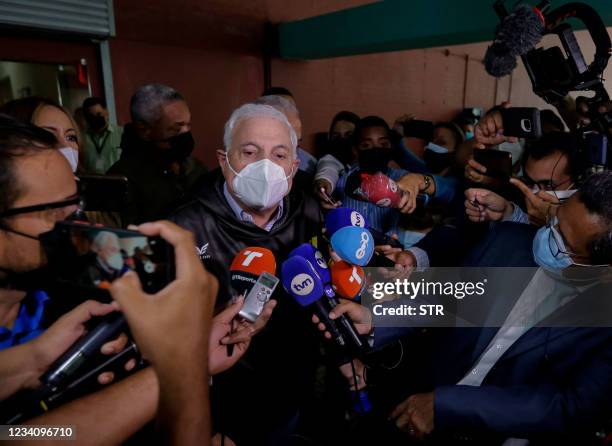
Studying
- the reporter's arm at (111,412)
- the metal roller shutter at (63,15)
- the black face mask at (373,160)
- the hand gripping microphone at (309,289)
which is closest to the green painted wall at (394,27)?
the black face mask at (373,160)

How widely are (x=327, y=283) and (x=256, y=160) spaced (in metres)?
0.56

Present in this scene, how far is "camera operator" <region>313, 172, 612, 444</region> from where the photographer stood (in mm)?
1146

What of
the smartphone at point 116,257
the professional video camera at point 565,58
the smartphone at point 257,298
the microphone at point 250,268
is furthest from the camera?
the professional video camera at point 565,58

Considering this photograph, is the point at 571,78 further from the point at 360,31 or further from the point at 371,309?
the point at 360,31

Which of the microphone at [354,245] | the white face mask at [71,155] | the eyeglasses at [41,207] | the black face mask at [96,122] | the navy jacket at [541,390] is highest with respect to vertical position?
the black face mask at [96,122]

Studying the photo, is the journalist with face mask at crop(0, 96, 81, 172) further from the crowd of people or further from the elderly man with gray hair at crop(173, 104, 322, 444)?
the elderly man with gray hair at crop(173, 104, 322, 444)

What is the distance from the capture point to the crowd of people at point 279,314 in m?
0.68

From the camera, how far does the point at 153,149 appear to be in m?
2.31

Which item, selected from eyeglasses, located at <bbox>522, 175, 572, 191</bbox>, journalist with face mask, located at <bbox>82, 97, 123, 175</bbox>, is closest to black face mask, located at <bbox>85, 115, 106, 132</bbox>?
journalist with face mask, located at <bbox>82, 97, 123, 175</bbox>

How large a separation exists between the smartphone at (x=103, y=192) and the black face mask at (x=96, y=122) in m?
2.25

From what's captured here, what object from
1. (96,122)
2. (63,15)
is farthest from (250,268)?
(63,15)

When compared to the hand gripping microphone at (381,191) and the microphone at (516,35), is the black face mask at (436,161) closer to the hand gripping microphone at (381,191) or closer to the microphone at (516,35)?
the microphone at (516,35)

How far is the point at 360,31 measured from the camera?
378 cm

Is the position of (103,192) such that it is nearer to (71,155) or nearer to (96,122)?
(71,155)
